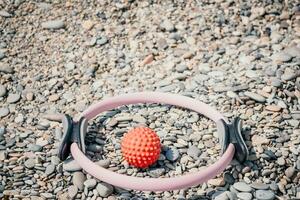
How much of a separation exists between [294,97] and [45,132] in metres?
2.00

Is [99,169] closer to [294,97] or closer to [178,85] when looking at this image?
[178,85]

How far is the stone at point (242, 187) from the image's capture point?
3.29 m

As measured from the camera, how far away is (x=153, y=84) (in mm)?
4109

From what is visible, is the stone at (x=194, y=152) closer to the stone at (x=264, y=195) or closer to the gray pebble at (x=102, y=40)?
the stone at (x=264, y=195)

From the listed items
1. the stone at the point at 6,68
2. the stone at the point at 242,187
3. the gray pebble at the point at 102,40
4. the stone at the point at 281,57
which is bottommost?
the stone at the point at 242,187

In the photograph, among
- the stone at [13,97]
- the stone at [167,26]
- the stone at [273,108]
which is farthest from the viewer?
the stone at [167,26]

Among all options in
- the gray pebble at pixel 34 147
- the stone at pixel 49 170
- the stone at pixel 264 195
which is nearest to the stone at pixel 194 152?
the stone at pixel 264 195

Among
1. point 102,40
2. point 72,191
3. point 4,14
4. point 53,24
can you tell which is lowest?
point 72,191

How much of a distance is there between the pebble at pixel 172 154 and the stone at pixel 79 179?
619mm

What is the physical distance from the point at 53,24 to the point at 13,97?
0.98 meters

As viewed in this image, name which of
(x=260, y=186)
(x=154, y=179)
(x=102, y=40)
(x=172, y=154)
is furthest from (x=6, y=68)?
(x=260, y=186)

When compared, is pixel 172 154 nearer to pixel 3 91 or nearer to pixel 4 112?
pixel 4 112

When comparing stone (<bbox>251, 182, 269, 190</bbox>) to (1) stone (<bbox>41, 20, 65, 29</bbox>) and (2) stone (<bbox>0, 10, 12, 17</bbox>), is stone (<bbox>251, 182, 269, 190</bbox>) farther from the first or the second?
(2) stone (<bbox>0, 10, 12, 17</bbox>)

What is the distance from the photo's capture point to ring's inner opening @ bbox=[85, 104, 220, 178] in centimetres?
345
